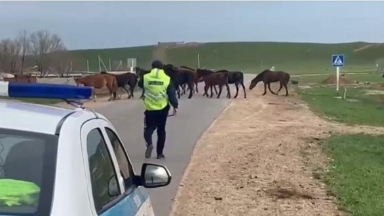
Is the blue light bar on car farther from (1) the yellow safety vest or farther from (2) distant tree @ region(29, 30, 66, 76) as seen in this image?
(2) distant tree @ region(29, 30, 66, 76)

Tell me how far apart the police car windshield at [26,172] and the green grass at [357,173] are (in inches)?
246

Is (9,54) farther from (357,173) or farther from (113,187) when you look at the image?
(113,187)

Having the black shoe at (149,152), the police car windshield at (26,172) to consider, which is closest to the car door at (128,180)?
the police car windshield at (26,172)

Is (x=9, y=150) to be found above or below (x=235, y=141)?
above

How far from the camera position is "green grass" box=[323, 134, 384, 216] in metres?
9.84

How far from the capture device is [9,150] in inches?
149

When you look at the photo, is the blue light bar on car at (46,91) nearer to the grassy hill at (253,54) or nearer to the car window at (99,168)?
the car window at (99,168)

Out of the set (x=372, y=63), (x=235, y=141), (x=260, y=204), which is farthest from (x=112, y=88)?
(x=372, y=63)

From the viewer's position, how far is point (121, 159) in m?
5.03

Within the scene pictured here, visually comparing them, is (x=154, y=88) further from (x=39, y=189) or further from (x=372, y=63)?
(x=372, y=63)

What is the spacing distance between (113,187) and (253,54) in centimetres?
16010

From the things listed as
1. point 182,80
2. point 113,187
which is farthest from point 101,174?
point 182,80

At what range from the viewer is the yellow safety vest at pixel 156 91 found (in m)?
13.8

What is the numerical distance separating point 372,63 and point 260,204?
5645 inches
